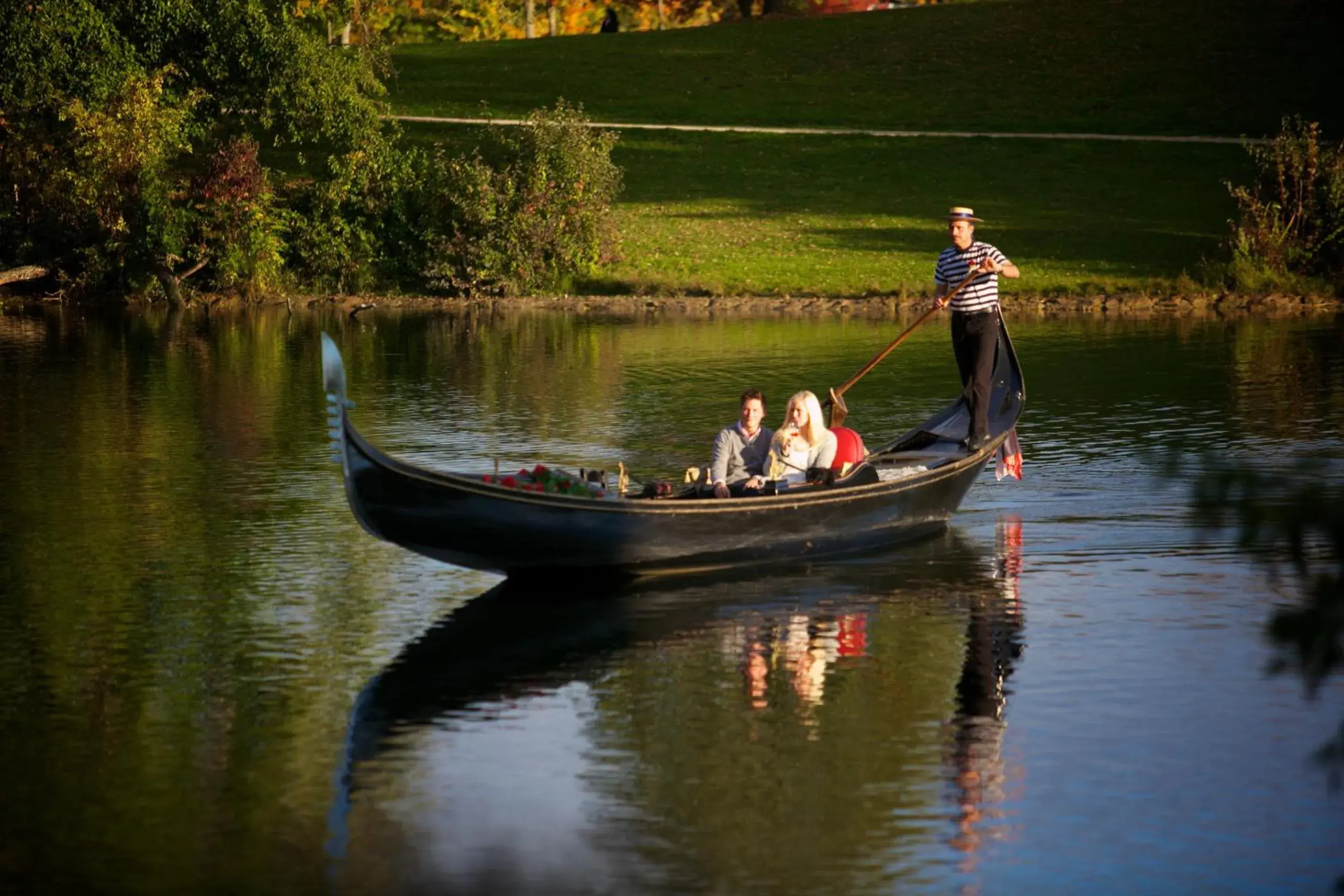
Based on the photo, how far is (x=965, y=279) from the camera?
17656mm

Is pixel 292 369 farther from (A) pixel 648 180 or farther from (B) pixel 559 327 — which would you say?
(A) pixel 648 180

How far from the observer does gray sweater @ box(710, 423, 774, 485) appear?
15.0m

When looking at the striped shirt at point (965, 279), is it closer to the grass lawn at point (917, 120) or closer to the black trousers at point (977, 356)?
the black trousers at point (977, 356)

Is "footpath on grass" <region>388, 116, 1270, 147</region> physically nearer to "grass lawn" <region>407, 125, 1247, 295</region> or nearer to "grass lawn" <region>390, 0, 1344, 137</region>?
"grass lawn" <region>407, 125, 1247, 295</region>

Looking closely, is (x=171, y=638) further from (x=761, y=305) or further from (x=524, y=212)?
(x=524, y=212)

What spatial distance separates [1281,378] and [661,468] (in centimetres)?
1056

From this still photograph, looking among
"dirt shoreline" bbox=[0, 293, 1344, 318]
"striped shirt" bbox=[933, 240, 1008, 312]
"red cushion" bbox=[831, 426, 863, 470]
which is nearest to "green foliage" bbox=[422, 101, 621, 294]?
"dirt shoreline" bbox=[0, 293, 1344, 318]

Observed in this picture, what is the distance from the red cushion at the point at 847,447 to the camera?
15828mm

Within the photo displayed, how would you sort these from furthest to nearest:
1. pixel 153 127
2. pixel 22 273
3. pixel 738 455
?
pixel 22 273, pixel 153 127, pixel 738 455

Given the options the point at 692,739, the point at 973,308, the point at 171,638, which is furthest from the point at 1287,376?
the point at 692,739

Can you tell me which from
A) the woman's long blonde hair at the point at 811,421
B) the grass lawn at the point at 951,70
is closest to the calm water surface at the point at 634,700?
the woman's long blonde hair at the point at 811,421

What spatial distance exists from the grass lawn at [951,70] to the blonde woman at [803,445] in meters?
40.1

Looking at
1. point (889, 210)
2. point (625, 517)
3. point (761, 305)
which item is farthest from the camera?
point (889, 210)

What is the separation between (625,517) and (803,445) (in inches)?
81.1
